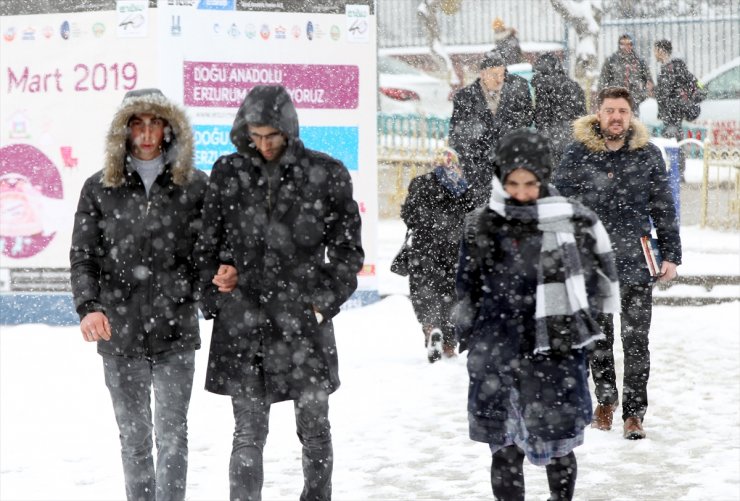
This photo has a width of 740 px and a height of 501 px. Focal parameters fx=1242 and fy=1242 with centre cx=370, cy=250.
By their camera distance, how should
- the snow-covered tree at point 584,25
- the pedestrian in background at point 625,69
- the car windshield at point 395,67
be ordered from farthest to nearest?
the car windshield at point 395,67 < the snow-covered tree at point 584,25 < the pedestrian in background at point 625,69

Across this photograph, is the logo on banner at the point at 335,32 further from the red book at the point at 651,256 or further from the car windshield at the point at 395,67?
the car windshield at the point at 395,67

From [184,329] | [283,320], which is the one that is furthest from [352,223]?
[184,329]

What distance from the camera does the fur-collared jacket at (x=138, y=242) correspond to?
477 centimetres

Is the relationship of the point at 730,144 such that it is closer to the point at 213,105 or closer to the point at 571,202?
the point at 213,105

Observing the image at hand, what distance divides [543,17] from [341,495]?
20.5 m

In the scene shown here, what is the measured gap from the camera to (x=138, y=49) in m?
10.3

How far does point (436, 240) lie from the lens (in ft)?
29.9

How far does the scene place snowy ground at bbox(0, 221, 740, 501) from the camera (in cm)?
603

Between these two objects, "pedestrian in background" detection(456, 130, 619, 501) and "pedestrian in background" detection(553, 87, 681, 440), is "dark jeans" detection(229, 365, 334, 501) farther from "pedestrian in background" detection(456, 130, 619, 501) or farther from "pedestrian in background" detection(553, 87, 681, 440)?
"pedestrian in background" detection(553, 87, 681, 440)

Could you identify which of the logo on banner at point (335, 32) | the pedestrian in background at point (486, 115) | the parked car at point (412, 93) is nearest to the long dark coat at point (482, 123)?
the pedestrian in background at point (486, 115)

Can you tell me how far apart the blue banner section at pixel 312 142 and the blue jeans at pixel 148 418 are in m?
5.55

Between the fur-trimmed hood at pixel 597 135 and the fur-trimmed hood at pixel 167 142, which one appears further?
the fur-trimmed hood at pixel 597 135

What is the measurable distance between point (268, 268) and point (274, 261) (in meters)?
0.03

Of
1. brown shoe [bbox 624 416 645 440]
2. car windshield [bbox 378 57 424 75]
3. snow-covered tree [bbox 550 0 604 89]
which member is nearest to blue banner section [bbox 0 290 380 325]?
brown shoe [bbox 624 416 645 440]
